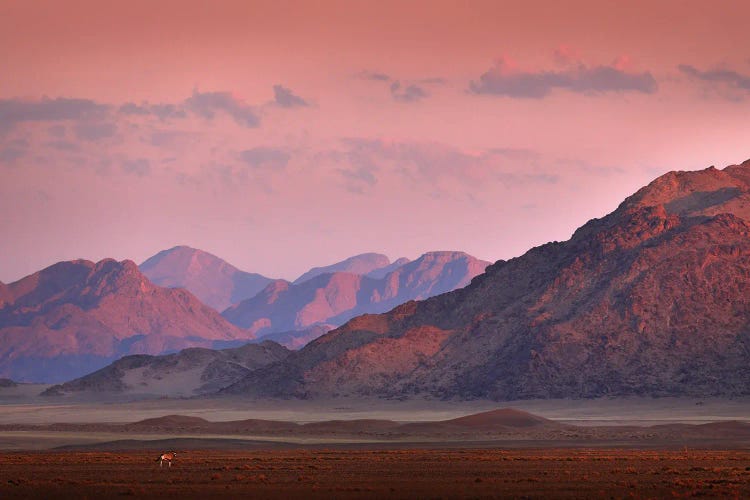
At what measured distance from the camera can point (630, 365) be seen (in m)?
Answer: 169

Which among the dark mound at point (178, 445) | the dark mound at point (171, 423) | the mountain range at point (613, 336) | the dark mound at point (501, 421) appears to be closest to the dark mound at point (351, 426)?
the dark mound at point (501, 421)

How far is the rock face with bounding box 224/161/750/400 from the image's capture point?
550 ft

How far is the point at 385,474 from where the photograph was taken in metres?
64.4

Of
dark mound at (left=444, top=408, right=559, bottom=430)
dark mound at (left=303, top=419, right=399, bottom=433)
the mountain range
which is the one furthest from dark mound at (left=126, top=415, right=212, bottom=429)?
the mountain range

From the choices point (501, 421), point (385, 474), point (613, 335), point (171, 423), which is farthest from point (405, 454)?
point (613, 335)

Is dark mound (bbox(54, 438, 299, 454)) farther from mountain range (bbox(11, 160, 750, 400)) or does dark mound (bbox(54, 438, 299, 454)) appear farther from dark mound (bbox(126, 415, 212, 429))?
mountain range (bbox(11, 160, 750, 400))

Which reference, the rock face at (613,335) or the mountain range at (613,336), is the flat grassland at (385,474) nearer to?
→ the mountain range at (613,336)

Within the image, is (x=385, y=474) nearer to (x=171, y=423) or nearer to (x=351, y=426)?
(x=351, y=426)

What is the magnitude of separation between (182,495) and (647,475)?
23212mm

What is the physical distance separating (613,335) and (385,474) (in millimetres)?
114462

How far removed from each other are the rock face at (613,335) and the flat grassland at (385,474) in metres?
83.5

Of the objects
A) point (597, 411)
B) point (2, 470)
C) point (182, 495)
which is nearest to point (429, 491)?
point (182, 495)

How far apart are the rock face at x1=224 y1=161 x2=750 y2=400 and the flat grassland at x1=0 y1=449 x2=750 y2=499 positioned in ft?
274

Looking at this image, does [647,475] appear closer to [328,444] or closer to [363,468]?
[363,468]
